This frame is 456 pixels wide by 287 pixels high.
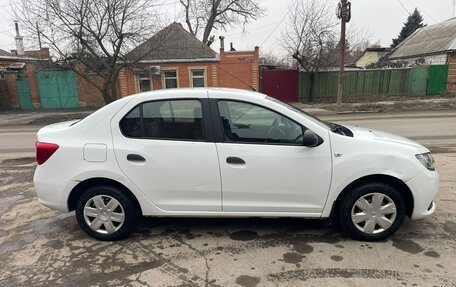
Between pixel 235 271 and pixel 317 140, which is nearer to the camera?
pixel 235 271

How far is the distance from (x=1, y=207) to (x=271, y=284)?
410 centimetres

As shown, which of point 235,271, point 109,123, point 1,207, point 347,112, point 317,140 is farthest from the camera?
point 347,112

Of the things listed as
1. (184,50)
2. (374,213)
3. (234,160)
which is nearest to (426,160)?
(374,213)

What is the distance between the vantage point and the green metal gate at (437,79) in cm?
2233

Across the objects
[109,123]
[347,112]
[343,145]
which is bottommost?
[347,112]

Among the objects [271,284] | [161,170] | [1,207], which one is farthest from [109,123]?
[1,207]

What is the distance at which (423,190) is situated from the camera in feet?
10.9

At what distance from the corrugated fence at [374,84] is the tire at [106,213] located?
20.8 metres

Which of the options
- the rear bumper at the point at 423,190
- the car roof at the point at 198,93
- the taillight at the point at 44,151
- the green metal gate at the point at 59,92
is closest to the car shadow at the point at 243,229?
the rear bumper at the point at 423,190

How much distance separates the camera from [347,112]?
656 inches

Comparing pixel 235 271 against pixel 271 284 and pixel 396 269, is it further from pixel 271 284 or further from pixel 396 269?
pixel 396 269

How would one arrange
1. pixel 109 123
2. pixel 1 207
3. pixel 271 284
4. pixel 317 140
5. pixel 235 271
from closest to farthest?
pixel 271 284 < pixel 235 271 < pixel 317 140 < pixel 109 123 < pixel 1 207

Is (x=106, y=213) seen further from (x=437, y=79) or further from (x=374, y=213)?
(x=437, y=79)

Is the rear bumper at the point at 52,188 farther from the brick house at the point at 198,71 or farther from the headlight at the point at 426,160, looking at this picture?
the brick house at the point at 198,71
